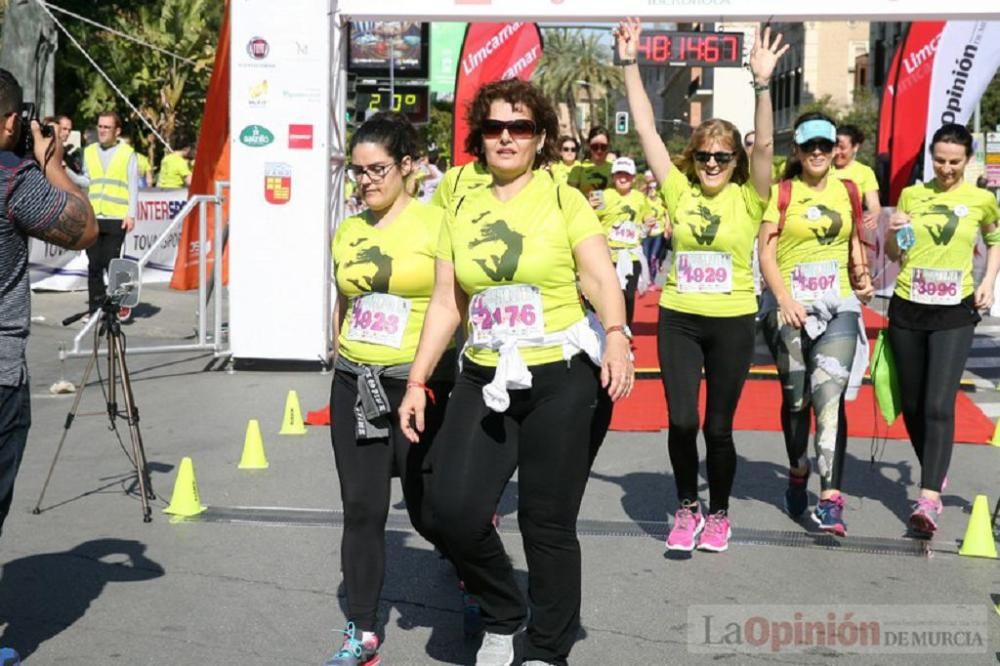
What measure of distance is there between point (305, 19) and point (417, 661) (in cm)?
793

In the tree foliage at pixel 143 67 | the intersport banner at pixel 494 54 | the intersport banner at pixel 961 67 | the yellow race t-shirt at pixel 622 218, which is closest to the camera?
the yellow race t-shirt at pixel 622 218

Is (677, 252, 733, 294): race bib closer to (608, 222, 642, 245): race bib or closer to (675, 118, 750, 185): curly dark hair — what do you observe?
(675, 118, 750, 185): curly dark hair

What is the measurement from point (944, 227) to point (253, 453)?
4.16 metres

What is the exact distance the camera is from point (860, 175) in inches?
384

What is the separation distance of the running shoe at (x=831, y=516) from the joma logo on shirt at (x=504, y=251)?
3.04 meters

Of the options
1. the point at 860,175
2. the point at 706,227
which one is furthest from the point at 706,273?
the point at 860,175

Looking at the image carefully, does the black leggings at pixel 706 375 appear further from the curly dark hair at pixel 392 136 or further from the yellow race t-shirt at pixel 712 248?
the curly dark hair at pixel 392 136

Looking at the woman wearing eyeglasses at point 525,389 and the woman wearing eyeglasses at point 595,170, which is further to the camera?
the woman wearing eyeglasses at point 595,170

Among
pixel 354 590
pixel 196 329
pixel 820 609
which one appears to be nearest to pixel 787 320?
pixel 820 609

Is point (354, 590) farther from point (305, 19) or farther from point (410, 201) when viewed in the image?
point (305, 19)

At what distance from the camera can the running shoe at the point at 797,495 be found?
7.48 meters

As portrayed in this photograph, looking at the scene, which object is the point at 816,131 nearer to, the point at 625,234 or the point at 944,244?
the point at 944,244

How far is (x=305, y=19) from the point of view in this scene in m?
12.0

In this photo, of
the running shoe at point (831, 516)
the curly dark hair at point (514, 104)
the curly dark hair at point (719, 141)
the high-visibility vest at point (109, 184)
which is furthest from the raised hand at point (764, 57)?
the high-visibility vest at point (109, 184)
